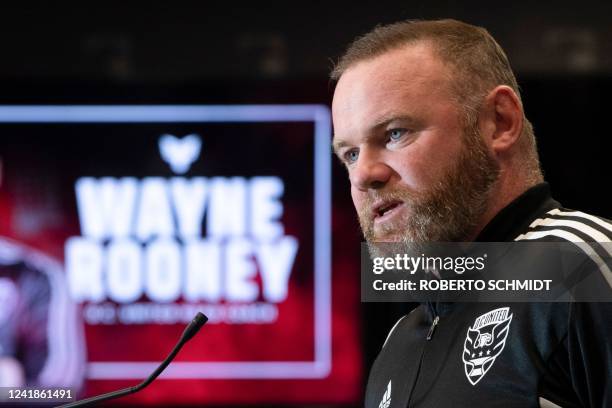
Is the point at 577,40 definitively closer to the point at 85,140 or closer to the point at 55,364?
the point at 85,140

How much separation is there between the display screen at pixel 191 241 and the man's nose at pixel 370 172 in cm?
176

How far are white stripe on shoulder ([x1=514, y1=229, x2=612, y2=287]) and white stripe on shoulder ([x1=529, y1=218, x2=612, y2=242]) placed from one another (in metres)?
0.01

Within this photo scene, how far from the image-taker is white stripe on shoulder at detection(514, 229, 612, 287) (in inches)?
38.2

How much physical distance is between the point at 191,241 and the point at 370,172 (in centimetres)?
187

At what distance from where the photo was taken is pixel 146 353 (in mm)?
2893

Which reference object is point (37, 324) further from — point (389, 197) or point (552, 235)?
point (552, 235)

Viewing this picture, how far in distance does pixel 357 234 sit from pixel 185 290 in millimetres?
591

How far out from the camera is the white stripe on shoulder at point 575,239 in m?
0.97

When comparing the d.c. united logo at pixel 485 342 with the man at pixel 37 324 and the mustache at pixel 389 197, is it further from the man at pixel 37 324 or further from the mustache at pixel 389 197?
the man at pixel 37 324

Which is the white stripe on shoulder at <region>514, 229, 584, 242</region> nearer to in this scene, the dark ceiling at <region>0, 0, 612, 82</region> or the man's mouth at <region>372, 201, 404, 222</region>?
the man's mouth at <region>372, 201, 404, 222</region>

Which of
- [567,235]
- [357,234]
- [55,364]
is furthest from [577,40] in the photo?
[567,235]

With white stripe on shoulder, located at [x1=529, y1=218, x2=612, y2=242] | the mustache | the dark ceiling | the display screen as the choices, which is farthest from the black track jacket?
the dark ceiling

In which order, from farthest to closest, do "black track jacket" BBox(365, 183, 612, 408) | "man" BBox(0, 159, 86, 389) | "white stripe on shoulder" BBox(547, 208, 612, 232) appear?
"man" BBox(0, 159, 86, 389), "white stripe on shoulder" BBox(547, 208, 612, 232), "black track jacket" BBox(365, 183, 612, 408)

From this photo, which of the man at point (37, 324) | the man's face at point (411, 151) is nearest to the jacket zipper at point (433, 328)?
the man's face at point (411, 151)
